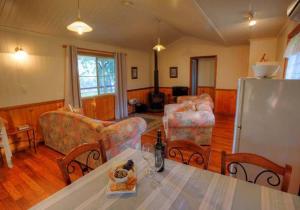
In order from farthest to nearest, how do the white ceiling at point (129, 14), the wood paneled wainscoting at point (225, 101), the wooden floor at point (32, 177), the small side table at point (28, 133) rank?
1. the wood paneled wainscoting at point (225, 101)
2. the small side table at point (28, 133)
3. the white ceiling at point (129, 14)
4. the wooden floor at point (32, 177)

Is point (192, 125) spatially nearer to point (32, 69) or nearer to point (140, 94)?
point (32, 69)

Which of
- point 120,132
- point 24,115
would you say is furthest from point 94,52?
point 120,132

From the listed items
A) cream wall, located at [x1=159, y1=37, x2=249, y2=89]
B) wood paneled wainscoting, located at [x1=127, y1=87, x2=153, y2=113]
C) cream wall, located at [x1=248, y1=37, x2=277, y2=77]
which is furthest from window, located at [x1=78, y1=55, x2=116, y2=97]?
cream wall, located at [x1=248, y1=37, x2=277, y2=77]

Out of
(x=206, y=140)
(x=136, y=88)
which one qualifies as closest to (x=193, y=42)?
(x=136, y=88)

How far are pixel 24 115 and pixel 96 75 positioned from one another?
234cm

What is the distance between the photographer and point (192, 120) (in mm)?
3309

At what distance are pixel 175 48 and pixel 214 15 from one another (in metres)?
4.25

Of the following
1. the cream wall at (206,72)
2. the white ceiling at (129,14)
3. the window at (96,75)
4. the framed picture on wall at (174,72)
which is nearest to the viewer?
the white ceiling at (129,14)

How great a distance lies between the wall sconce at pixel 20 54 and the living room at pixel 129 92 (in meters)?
0.02

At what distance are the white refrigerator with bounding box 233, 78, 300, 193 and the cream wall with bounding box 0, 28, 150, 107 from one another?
4185 millimetres

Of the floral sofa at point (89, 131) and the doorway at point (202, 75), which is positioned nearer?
the floral sofa at point (89, 131)

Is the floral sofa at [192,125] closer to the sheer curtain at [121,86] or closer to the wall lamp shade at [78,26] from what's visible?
the wall lamp shade at [78,26]

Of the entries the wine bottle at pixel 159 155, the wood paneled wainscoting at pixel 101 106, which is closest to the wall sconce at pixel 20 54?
the wood paneled wainscoting at pixel 101 106

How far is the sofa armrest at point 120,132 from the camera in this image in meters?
2.32
